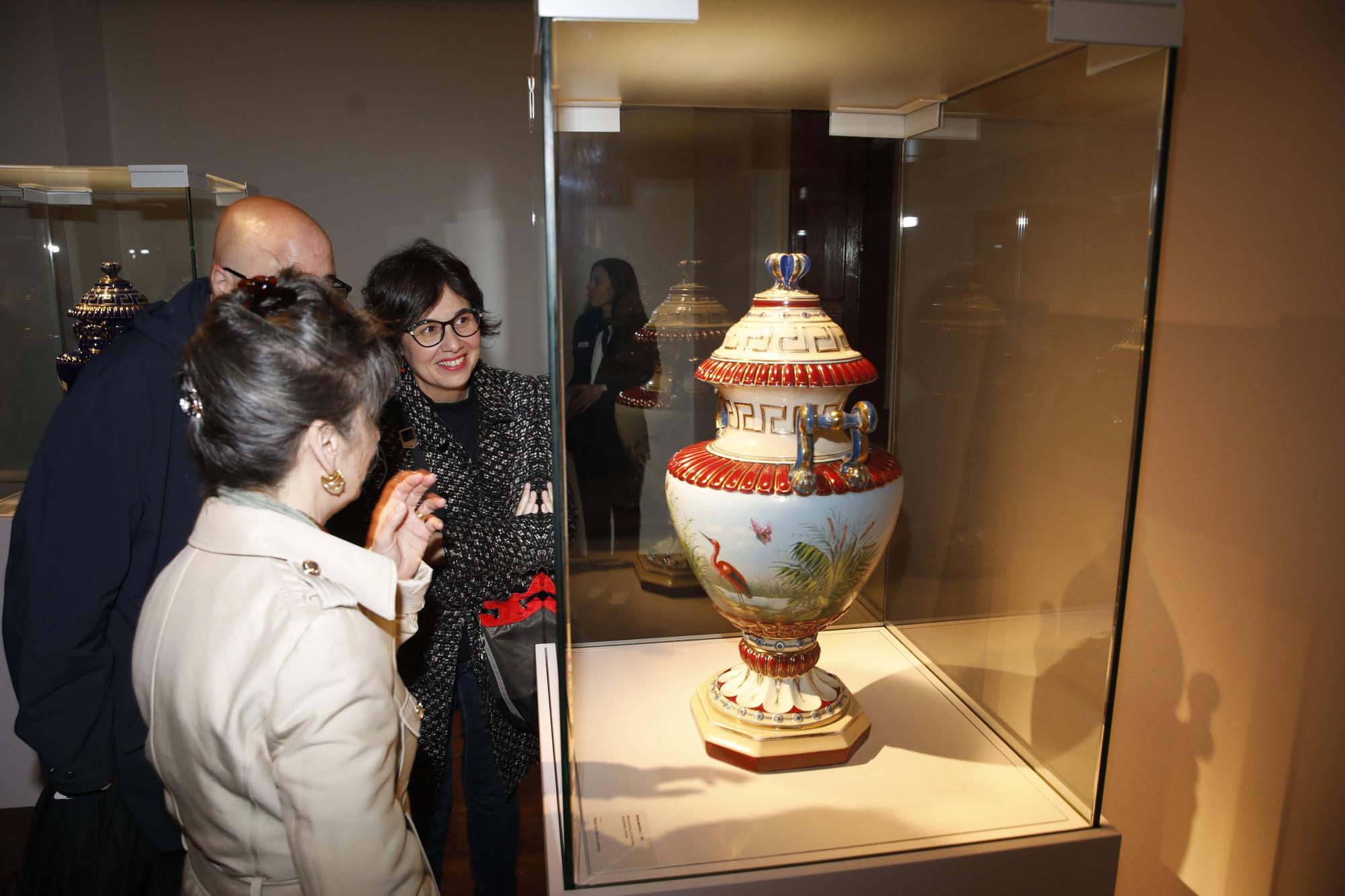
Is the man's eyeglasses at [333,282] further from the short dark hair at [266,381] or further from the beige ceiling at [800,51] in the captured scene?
the beige ceiling at [800,51]

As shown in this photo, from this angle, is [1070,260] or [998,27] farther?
[1070,260]

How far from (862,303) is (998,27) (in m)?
0.57

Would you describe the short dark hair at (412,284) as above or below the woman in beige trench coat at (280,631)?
above

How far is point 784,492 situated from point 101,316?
234 centimetres

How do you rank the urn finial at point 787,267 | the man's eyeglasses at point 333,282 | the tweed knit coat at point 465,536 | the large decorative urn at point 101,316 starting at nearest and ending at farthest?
the man's eyeglasses at point 333,282 → the urn finial at point 787,267 → the tweed knit coat at point 465,536 → the large decorative urn at point 101,316

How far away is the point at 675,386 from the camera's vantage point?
1.46 m

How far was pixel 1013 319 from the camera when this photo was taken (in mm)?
1395

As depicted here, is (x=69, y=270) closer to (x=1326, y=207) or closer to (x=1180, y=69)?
(x=1180, y=69)

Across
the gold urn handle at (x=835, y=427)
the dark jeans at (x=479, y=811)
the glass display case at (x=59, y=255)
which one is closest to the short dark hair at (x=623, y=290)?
the gold urn handle at (x=835, y=427)

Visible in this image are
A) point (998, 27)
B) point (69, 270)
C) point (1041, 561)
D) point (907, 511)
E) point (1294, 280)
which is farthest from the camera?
point (69, 270)

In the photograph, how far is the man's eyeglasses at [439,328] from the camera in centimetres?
165

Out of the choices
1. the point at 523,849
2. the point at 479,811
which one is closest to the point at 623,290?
the point at 479,811

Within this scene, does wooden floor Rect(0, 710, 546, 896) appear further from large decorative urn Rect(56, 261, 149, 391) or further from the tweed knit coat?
large decorative urn Rect(56, 261, 149, 391)

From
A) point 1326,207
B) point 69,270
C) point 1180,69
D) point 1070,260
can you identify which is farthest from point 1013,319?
point 69,270
